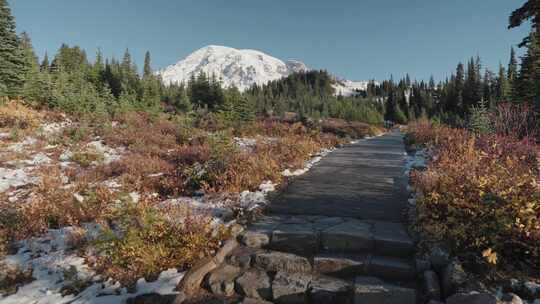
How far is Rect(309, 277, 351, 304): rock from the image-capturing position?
3376mm

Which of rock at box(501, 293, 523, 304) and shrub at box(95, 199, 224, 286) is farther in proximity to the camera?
shrub at box(95, 199, 224, 286)

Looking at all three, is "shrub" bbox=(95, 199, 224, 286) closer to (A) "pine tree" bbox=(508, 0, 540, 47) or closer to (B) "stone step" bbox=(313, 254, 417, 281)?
(B) "stone step" bbox=(313, 254, 417, 281)

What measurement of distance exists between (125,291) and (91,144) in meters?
10.2

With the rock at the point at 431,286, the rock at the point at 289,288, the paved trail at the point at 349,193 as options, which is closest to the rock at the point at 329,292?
the rock at the point at 289,288

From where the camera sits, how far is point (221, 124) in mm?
18891

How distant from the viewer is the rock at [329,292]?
3376 mm

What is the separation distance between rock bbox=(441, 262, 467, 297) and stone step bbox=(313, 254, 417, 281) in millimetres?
377

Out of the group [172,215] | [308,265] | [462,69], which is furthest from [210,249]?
[462,69]

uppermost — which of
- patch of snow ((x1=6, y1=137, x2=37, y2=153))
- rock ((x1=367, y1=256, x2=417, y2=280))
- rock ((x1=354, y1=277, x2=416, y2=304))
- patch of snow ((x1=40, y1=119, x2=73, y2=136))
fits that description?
patch of snow ((x1=40, y1=119, x2=73, y2=136))

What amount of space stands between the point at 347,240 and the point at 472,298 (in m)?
1.72

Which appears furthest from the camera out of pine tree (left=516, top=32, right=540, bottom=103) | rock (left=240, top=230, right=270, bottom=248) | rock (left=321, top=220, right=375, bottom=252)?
pine tree (left=516, top=32, right=540, bottom=103)

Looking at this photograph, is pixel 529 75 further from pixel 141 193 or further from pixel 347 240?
pixel 141 193

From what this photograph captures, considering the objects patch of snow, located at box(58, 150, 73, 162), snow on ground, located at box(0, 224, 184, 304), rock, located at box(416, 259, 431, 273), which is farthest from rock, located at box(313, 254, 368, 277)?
patch of snow, located at box(58, 150, 73, 162)

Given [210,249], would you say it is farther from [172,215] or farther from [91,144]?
[91,144]
